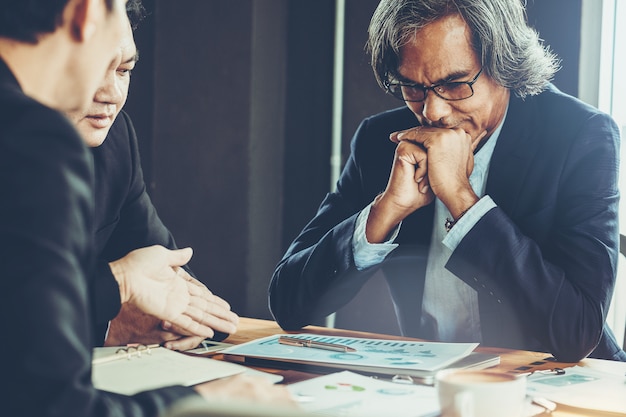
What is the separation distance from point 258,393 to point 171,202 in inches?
111

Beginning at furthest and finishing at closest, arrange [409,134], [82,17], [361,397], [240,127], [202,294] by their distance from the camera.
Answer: [240,127] → [409,134] → [202,294] → [361,397] → [82,17]

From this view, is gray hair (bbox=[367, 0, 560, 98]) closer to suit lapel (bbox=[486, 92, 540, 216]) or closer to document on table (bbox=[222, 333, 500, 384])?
suit lapel (bbox=[486, 92, 540, 216])

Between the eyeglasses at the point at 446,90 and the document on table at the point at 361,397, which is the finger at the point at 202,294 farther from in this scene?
the eyeglasses at the point at 446,90

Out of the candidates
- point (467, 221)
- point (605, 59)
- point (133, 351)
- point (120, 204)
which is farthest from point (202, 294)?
point (605, 59)

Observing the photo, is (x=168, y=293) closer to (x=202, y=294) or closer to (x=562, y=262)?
(x=202, y=294)

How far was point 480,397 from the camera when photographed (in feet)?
2.92

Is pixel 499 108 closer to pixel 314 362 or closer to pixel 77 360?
pixel 314 362

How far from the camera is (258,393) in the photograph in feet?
2.99

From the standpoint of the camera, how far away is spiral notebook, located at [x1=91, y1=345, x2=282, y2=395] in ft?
3.72

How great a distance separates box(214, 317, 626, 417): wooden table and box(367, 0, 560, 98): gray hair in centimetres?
73

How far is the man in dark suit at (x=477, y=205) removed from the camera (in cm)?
159

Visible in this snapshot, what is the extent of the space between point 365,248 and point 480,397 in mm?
897

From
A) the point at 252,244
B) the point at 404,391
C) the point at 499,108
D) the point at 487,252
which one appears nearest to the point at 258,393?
the point at 404,391

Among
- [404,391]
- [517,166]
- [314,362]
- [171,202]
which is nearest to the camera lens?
[404,391]
